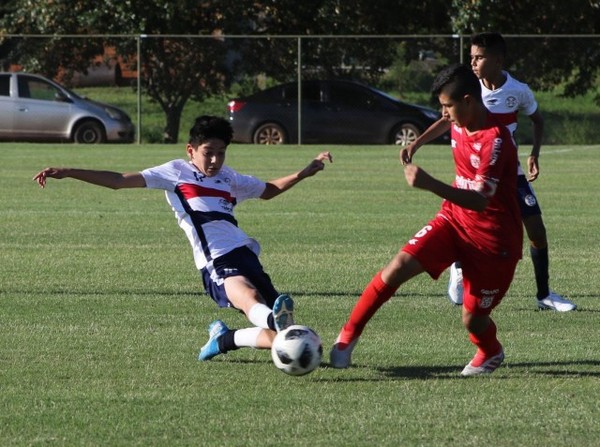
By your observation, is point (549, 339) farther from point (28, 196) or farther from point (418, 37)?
point (418, 37)

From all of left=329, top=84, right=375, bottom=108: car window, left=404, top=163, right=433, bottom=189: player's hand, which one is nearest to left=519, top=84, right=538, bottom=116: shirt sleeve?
left=404, top=163, right=433, bottom=189: player's hand

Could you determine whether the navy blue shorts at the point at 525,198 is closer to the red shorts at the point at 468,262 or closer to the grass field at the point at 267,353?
the grass field at the point at 267,353

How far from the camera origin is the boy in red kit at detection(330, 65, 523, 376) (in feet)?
19.3

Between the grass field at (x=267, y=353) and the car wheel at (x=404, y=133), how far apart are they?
39.4 ft

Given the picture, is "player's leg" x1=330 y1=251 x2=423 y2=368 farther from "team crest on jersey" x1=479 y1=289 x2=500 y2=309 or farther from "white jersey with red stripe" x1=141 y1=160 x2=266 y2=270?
"white jersey with red stripe" x1=141 y1=160 x2=266 y2=270

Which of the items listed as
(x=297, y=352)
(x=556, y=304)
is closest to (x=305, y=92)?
(x=556, y=304)

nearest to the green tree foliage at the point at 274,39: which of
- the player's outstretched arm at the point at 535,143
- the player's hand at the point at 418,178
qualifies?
the player's outstretched arm at the point at 535,143

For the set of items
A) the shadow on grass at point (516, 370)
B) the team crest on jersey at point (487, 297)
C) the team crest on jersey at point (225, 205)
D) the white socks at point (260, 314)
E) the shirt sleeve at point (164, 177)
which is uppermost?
the shirt sleeve at point (164, 177)

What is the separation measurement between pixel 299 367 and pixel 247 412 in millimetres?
549

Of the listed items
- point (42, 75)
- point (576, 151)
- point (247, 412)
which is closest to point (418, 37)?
point (576, 151)

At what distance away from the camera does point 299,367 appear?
588 cm

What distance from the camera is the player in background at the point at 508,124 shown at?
8195 millimetres

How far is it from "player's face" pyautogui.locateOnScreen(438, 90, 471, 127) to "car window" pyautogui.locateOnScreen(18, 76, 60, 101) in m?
21.2

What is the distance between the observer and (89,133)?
2666 cm
